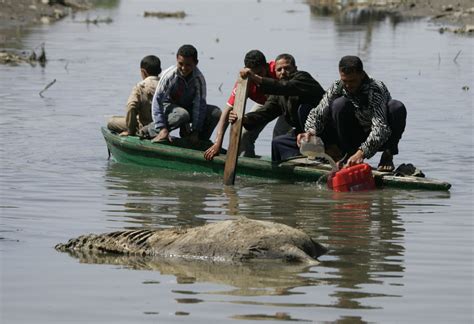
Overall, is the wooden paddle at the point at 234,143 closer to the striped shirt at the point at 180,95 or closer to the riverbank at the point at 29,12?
the striped shirt at the point at 180,95

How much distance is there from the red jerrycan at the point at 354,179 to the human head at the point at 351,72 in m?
0.68

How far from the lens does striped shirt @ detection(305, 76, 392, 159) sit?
10.6 metres

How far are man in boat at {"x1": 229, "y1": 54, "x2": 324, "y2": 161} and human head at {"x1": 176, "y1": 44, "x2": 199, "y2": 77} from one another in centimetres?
65

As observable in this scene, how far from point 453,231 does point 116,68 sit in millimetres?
15144

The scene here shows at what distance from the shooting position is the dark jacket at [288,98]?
427 inches

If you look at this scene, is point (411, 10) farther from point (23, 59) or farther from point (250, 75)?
point (250, 75)

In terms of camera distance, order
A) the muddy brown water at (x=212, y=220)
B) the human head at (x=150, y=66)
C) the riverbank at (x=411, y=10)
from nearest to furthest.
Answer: the muddy brown water at (x=212, y=220)
the human head at (x=150, y=66)
the riverbank at (x=411, y=10)

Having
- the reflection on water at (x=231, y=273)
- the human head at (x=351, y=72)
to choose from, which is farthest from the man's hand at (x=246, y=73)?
the reflection on water at (x=231, y=273)

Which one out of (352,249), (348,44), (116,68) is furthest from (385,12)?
(352,249)

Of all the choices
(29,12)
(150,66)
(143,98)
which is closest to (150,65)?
(150,66)

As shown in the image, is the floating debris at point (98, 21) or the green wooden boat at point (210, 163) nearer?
the green wooden boat at point (210, 163)

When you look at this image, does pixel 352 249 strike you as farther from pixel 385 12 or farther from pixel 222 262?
pixel 385 12

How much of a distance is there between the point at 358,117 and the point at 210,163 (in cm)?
163

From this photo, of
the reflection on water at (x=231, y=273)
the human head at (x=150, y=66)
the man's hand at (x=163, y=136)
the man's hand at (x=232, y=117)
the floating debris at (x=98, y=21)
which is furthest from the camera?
the floating debris at (x=98, y=21)
